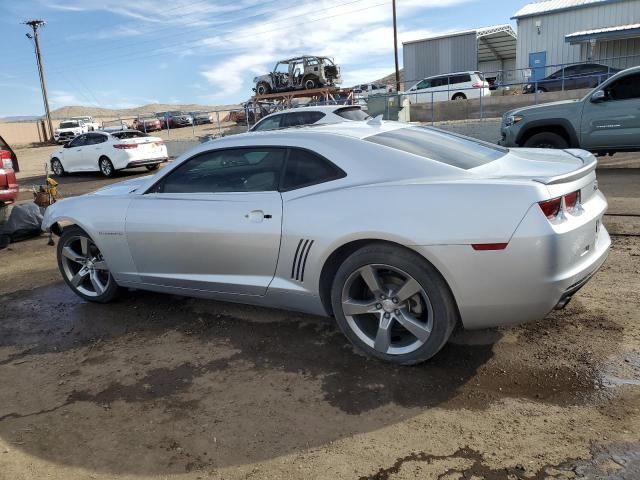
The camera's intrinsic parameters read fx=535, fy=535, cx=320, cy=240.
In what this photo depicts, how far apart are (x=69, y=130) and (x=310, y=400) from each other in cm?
4614

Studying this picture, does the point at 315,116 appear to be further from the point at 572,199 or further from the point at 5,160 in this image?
the point at 572,199

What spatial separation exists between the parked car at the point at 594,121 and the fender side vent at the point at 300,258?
305 inches

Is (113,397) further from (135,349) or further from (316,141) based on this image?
(316,141)

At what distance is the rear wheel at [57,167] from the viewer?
18766 mm

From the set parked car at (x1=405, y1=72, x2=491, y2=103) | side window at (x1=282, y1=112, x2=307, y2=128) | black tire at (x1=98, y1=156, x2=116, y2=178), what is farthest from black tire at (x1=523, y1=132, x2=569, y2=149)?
parked car at (x1=405, y1=72, x2=491, y2=103)

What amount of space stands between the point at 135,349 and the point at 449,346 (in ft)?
7.59

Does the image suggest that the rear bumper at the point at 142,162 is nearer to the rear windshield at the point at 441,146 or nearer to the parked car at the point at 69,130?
the rear windshield at the point at 441,146

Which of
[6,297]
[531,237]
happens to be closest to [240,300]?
[531,237]

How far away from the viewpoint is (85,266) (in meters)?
4.99

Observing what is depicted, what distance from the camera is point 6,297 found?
5.62 metres

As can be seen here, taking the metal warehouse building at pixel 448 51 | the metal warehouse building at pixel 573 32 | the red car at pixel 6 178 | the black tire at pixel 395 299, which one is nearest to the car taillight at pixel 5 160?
the red car at pixel 6 178

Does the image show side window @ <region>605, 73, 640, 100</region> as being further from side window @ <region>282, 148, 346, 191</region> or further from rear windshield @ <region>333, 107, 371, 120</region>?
side window @ <region>282, 148, 346, 191</region>

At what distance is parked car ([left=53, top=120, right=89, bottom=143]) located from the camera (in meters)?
43.1

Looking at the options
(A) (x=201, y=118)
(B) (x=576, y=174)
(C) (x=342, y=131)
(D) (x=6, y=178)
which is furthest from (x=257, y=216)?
(A) (x=201, y=118)
